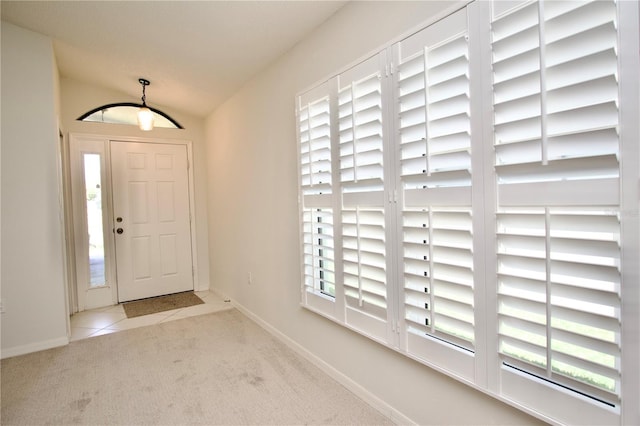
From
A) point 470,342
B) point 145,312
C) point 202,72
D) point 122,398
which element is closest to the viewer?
→ point 470,342

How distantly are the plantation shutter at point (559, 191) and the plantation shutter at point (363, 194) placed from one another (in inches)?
25.3

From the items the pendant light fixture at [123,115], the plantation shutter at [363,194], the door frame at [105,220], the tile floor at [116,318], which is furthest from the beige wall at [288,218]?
the door frame at [105,220]

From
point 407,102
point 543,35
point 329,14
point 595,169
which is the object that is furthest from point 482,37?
point 329,14

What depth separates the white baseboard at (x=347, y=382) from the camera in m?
1.79

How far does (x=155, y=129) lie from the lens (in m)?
4.45

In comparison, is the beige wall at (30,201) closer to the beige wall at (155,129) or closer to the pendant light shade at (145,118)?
the pendant light shade at (145,118)

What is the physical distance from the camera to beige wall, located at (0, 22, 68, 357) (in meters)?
2.78

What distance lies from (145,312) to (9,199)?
5.80 feet

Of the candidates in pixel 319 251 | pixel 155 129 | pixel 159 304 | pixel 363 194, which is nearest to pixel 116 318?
pixel 159 304

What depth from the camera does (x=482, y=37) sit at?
4.23 ft

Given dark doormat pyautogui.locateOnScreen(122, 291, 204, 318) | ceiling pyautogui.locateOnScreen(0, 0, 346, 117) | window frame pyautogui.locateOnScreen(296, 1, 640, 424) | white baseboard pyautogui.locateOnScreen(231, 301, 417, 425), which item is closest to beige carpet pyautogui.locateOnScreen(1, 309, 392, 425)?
white baseboard pyautogui.locateOnScreen(231, 301, 417, 425)

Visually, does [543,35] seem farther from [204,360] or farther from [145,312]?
[145,312]

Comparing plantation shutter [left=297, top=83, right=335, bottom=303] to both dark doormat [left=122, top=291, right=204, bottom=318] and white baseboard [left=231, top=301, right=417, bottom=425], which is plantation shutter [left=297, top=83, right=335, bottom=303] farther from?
dark doormat [left=122, top=291, right=204, bottom=318]

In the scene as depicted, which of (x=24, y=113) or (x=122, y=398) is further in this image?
(x=24, y=113)
